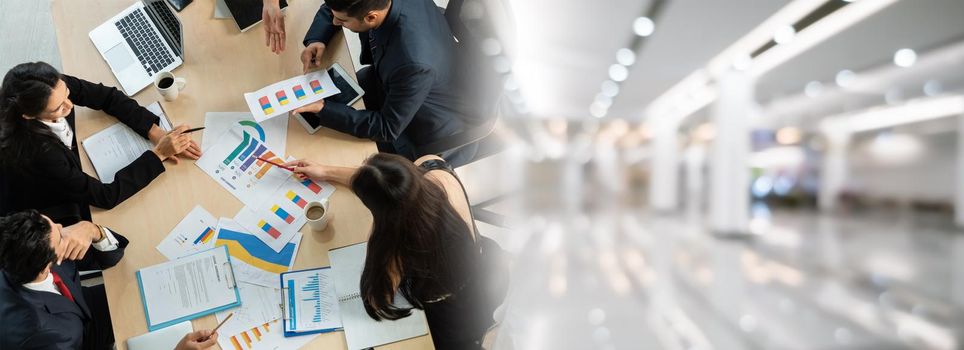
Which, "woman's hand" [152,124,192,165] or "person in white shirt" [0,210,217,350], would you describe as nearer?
"person in white shirt" [0,210,217,350]

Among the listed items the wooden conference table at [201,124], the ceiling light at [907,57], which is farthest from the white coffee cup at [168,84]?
the ceiling light at [907,57]

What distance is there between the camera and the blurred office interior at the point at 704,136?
572mm

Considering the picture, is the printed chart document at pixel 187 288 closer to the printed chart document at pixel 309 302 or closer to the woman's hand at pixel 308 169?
the printed chart document at pixel 309 302

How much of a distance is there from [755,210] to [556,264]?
0.37 meters

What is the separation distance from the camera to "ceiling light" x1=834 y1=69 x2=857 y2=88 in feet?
2.89

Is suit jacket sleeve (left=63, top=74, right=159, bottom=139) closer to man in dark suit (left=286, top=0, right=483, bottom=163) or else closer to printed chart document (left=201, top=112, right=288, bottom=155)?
printed chart document (left=201, top=112, right=288, bottom=155)

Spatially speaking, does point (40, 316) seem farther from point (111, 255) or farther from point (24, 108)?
point (24, 108)

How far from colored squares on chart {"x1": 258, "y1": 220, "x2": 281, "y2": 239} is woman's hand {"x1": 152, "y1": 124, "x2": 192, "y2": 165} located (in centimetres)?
22

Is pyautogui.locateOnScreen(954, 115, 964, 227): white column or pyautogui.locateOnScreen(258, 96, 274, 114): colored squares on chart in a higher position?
pyautogui.locateOnScreen(258, 96, 274, 114): colored squares on chart

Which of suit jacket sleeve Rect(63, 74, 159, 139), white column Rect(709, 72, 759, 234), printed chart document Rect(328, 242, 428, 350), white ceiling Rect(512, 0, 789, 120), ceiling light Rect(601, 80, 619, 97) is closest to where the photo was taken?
white ceiling Rect(512, 0, 789, 120)

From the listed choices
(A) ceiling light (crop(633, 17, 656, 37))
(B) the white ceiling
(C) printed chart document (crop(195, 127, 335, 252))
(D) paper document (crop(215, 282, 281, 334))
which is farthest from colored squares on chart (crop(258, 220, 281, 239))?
(A) ceiling light (crop(633, 17, 656, 37))

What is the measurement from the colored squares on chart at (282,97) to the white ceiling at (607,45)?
61cm

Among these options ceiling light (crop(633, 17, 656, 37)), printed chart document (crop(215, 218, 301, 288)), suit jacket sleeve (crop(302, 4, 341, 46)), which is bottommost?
printed chart document (crop(215, 218, 301, 288))

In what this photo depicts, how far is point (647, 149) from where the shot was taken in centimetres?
67
